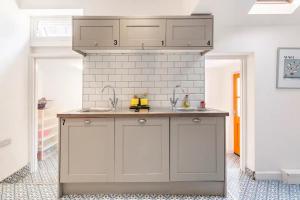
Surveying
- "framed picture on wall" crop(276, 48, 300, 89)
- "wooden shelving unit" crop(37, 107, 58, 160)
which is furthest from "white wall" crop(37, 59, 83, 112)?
"framed picture on wall" crop(276, 48, 300, 89)

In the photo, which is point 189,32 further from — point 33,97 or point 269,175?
point 33,97

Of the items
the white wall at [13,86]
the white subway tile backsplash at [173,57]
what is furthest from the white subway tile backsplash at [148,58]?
the white wall at [13,86]

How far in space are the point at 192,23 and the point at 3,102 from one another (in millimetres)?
2495

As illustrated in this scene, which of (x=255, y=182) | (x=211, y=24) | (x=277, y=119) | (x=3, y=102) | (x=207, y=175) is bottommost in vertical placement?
(x=255, y=182)

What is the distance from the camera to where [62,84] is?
578cm

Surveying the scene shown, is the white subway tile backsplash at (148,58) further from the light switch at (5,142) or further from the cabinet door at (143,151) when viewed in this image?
the light switch at (5,142)

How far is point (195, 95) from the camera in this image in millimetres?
3600

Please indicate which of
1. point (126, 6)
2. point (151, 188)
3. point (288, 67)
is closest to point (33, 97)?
point (126, 6)

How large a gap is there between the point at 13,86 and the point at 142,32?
180 centimetres

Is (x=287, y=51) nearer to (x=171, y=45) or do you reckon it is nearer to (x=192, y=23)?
(x=192, y=23)

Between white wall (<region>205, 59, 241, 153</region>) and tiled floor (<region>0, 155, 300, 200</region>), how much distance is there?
177 centimetres

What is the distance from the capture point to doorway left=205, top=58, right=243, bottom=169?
520cm

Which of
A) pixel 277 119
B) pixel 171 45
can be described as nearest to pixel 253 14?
pixel 171 45

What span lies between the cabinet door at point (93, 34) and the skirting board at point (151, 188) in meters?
1.66
